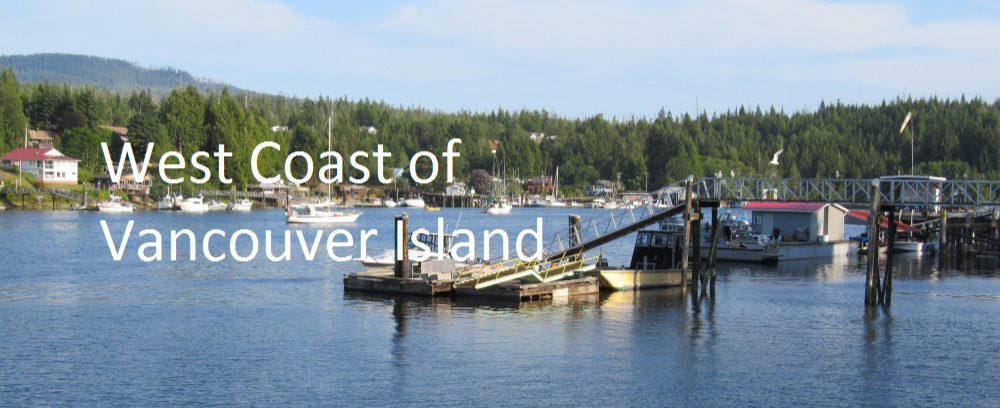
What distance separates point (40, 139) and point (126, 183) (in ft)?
68.7

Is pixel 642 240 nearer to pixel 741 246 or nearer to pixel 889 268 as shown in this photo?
pixel 741 246

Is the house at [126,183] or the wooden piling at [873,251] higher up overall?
the house at [126,183]

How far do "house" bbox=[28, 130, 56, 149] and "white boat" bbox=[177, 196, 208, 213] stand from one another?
31.6 metres

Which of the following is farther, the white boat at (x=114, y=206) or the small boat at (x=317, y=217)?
the white boat at (x=114, y=206)

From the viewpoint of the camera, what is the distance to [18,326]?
43.8 m

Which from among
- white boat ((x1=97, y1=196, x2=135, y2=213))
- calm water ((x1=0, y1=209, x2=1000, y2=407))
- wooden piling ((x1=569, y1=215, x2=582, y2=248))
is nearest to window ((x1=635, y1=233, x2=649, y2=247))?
wooden piling ((x1=569, y1=215, x2=582, y2=248))

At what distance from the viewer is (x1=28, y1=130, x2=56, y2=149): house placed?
18675 centimetres

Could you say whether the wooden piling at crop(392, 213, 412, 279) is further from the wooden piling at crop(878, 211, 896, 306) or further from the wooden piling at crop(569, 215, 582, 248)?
the wooden piling at crop(878, 211, 896, 306)

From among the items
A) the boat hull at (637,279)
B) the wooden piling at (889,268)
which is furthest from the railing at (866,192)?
the boat hull at (637,279)

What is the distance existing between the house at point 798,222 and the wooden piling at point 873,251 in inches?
1193

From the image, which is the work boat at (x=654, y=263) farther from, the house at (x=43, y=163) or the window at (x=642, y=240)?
the house at (x=43, y=163)

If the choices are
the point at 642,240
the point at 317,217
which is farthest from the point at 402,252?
the point at 317,217

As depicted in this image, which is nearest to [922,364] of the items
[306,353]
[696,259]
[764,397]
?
[764,397]

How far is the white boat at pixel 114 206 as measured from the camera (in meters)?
160
